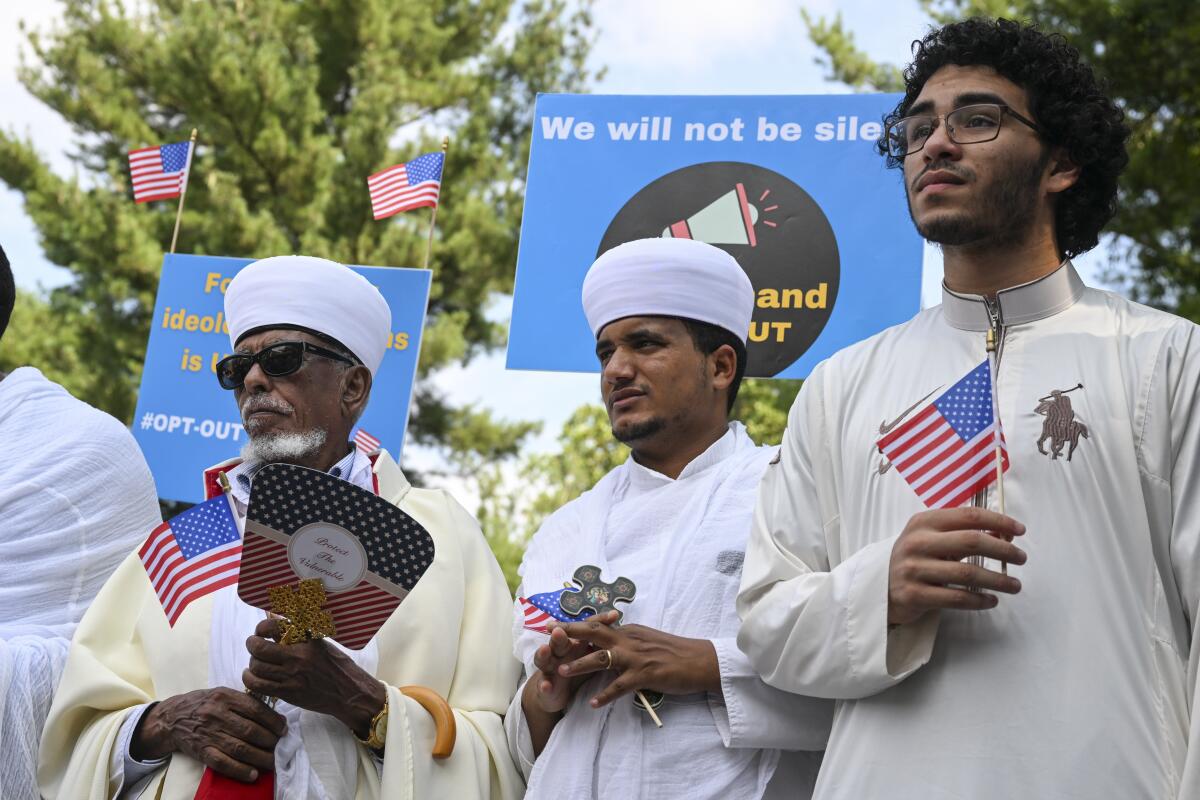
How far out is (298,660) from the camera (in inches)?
147

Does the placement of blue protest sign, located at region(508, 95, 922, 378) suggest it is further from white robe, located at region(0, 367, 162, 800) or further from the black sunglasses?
white robe, located at region(0, 367, 162, 800)

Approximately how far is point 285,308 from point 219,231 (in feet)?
44.2

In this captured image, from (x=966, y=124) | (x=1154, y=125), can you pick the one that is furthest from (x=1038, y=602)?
(x=1154, y=125)

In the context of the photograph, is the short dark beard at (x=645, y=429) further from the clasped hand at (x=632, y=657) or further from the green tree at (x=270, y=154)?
the green tree at (x=270, y=154)

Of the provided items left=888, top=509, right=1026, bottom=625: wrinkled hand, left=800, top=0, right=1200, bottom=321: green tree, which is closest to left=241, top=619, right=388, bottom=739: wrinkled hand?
left=888, top=509, right=1026, bottom=625: wrinkled hand

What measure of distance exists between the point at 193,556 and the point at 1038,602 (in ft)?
7.66

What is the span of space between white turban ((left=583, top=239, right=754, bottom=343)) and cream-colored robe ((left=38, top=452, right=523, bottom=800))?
89cm

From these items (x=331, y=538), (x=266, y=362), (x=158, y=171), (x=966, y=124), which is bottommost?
(x=331, y=538)

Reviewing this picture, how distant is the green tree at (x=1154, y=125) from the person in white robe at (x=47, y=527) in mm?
11630

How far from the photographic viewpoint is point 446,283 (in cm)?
1912

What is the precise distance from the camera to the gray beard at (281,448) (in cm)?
452

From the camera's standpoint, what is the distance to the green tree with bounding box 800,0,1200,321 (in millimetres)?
14344

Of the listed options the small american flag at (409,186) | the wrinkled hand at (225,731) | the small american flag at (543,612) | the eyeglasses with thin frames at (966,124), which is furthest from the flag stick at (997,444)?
the small american flag at (409,186)

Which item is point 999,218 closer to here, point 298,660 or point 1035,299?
point 1035,299
